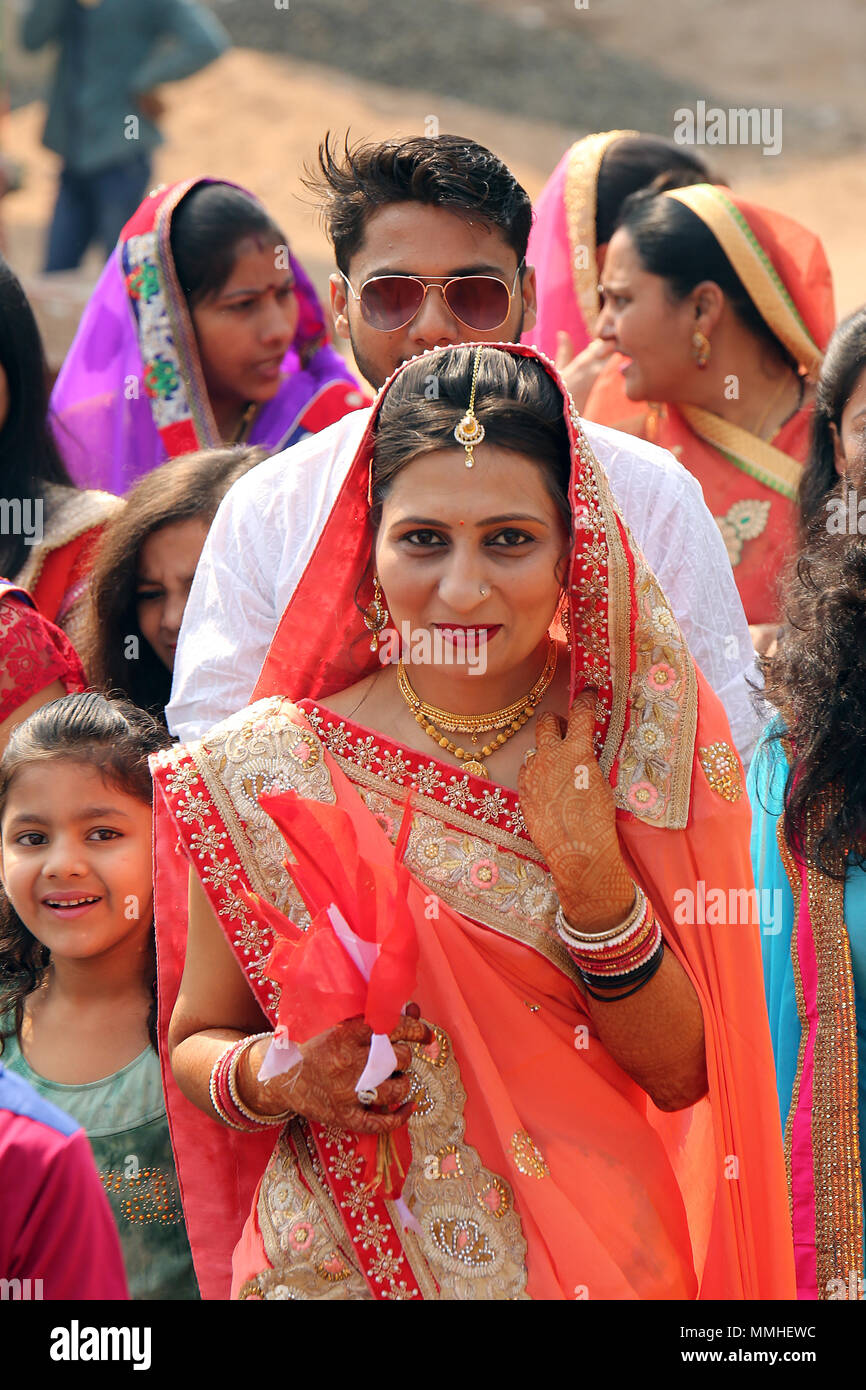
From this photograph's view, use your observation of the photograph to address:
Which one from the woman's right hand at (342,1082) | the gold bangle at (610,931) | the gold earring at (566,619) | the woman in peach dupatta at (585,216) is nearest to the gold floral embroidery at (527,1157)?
the woman's right hand at (342,1082)

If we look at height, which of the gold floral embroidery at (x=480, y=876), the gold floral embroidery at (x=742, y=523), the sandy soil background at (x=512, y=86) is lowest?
the gold floral embroidery at (x=480, y=876)

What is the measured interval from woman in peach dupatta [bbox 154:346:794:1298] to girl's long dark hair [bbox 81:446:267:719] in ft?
4.50

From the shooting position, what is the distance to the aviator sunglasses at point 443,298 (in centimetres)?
322

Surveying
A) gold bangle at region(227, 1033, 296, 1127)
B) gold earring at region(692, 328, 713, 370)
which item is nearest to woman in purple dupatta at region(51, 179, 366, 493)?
gold earring at region(692, 328, 713, 370)

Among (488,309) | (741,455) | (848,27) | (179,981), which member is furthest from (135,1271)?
(848,27)

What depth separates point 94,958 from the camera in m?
3.14

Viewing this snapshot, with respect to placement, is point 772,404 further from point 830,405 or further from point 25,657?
point 25,657

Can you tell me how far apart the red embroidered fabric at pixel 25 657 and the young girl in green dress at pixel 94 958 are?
252mm

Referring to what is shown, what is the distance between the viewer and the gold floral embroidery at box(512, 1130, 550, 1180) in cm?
234

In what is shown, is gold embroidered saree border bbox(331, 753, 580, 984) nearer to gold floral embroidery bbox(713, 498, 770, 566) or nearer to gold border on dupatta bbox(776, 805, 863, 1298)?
gold border on dupatta bbox(776, 805, 863, 1298)

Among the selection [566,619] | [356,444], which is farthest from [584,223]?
[566,619]

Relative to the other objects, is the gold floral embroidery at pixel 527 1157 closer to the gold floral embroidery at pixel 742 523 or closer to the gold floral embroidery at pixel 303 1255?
the gold floral embroidery at pixel 303 1255

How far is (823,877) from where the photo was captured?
9.64ft
